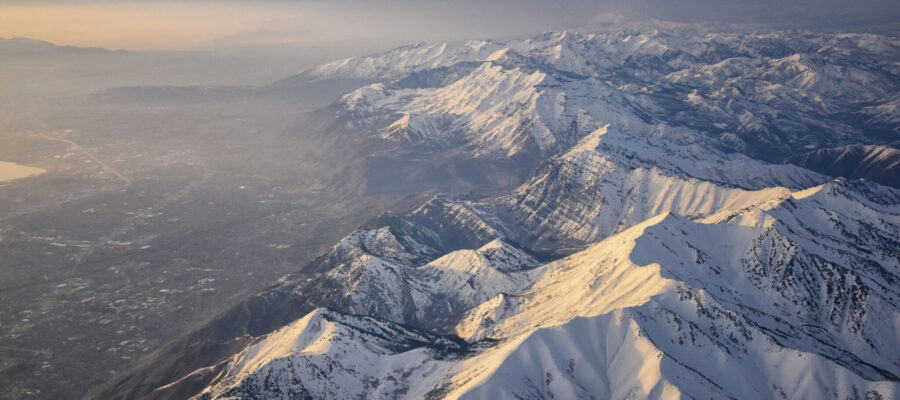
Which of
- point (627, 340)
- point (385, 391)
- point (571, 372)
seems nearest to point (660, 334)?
point (627, 340)

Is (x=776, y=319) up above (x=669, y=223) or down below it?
below

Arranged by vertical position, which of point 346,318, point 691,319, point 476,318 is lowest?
point 476,318

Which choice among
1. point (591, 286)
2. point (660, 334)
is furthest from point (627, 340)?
point (591, 286)

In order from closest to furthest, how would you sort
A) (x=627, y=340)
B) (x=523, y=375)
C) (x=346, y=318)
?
(x=523, y=375)
(x=627, y=340)
(x=346, y=318)

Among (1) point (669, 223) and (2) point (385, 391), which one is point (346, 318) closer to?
(2) point (385, 391)

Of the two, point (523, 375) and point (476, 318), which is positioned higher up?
point (523, 375)

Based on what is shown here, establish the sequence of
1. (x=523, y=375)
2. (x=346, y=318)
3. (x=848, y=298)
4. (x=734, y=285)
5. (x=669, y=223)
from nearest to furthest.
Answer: (x=523, y=375), (x=346, y=318), (x=848, y=298), (x=734, y=285), (x=669, y=223)

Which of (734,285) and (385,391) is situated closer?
(385,391)

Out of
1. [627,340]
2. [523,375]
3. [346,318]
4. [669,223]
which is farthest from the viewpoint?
[669,223]

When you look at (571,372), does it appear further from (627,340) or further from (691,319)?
(691,319)
